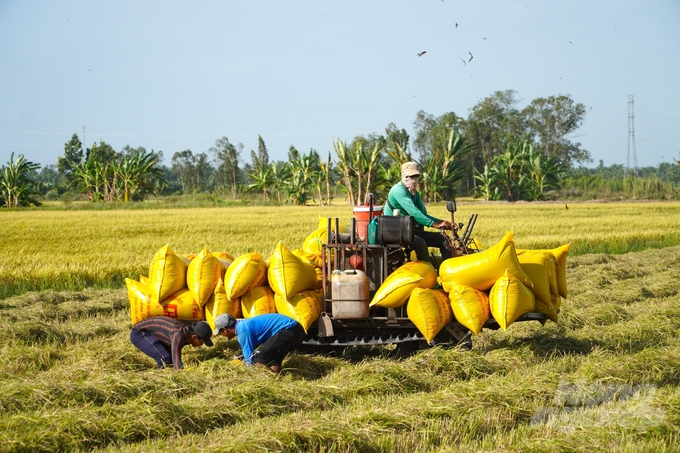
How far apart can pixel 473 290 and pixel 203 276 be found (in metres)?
2.55

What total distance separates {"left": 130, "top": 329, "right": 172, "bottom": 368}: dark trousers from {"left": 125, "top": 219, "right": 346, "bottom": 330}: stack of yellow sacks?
0.34 m

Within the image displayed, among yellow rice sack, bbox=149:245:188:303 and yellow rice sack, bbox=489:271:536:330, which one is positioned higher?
yellow rice sack, bbox=149:245:188:303

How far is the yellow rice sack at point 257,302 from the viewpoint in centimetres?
652

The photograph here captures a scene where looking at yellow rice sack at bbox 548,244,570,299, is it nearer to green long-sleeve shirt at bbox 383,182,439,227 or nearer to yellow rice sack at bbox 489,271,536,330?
yellow rice sack at bbox 489,271,536,330

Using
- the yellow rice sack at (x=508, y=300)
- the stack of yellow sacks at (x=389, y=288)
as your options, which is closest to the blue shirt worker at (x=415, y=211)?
the stack of yellow sacks at (x=389, y=288)

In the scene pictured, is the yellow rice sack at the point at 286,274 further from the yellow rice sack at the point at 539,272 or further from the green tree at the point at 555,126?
the green tree at the point at 555,126

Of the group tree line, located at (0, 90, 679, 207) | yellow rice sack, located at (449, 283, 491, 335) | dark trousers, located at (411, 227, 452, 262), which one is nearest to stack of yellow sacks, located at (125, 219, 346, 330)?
dark trousers, located at (411, 227, 452, 262)

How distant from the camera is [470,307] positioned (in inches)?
240

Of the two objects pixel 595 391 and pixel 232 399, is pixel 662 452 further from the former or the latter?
pixel 232 399

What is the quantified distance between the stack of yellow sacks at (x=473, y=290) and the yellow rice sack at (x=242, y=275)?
3.80ft

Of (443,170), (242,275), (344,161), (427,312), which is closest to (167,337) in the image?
(242,275)

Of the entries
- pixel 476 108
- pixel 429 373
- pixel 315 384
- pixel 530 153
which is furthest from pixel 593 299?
pixel 476 108

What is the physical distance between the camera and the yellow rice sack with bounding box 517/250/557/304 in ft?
20.8

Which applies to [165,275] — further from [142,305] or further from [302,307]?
[302,307]
